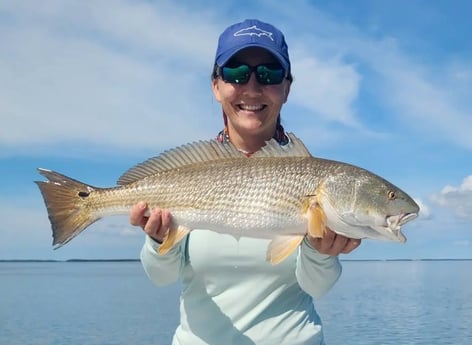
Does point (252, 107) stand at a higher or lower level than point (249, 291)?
higher

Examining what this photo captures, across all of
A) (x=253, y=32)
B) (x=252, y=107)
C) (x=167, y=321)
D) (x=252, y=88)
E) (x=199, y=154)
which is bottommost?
(x=167, y=321)

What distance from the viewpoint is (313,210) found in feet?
14.7

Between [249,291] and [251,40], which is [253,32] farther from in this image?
[249,291]

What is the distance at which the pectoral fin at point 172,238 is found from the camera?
182 inches

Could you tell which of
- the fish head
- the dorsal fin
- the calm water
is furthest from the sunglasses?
the calm water

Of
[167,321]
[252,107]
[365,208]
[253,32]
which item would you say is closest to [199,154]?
[252,107]

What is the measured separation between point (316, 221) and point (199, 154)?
116 cm

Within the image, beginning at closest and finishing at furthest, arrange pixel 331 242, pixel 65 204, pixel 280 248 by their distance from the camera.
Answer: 1. pixel 280 248
2. pixel 331 242
3. pixel 65 204

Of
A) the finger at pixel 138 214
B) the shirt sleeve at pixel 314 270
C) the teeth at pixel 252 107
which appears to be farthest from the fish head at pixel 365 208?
the finger at pixel 138 214

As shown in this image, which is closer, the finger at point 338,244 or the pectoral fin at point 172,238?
the finger at point 338,244

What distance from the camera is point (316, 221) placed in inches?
174

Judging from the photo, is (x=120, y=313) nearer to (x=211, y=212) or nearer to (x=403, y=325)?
(x=403, y=325)

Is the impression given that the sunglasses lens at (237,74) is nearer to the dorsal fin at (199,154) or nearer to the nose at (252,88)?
the nose at (252,88)

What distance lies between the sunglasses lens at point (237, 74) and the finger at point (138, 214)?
1.22 meters
